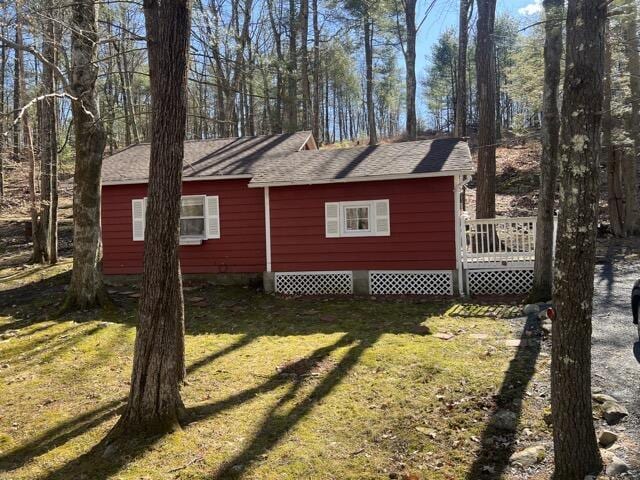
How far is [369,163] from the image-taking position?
11.8m

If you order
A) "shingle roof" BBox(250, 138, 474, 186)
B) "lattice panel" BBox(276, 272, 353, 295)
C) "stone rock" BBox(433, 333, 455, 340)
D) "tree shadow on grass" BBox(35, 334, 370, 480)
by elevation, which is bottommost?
"tree shadow on grass" BBox(35, 334, 370, 480)

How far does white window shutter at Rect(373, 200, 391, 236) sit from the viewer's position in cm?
1096

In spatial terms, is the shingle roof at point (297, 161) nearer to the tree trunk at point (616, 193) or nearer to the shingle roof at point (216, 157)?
the shingle roof at point (216, 157)

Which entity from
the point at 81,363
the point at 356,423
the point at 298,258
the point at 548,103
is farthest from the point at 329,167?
the point at 356,423

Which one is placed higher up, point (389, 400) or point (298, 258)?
point (298, 258)

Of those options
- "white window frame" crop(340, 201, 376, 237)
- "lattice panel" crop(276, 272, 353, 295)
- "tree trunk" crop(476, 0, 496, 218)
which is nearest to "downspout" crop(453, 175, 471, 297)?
"white window frame" crop(340, 201, 376, 237)

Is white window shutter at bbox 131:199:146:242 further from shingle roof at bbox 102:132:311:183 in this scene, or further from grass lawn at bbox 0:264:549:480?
grass lawn at bbox 0:264:549:480

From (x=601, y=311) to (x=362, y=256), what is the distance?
5.01m

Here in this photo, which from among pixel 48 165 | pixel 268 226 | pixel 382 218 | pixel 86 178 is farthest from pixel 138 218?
pixel 382 218

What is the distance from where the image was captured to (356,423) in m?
4.36

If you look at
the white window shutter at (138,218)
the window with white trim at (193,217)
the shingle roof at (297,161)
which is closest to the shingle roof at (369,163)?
the shingle roof at (297,161)

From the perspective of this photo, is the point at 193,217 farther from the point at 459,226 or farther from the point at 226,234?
the point at 459,226

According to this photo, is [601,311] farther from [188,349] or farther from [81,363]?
[81,363]

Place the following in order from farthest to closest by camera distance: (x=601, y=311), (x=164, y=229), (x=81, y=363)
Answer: (x=601, y=311)
(x=81, y=363)
(x=164, y=229)
